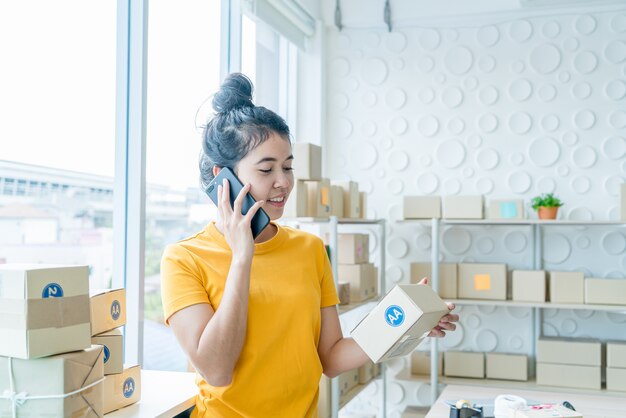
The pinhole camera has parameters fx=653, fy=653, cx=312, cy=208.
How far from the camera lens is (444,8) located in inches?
162

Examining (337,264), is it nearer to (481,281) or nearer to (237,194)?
(481,281)

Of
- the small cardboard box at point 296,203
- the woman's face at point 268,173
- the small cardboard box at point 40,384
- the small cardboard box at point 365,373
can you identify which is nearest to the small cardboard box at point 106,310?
the small cardboard box at point 40,384

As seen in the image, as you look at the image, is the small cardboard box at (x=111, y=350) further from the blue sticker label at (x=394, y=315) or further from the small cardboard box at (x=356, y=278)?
the small cardboard box at (x=356, y=278)

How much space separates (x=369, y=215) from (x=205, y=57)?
5.22ft

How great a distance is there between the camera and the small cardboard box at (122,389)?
1696mm

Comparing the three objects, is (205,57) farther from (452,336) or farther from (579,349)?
(579,349)

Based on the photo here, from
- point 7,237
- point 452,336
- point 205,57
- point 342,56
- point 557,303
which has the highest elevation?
point 342,56

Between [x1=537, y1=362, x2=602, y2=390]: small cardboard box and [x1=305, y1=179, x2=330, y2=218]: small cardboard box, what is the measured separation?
158 centimetres

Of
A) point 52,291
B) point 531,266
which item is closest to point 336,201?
point 531,266

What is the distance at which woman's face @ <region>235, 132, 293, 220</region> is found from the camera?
1549mm

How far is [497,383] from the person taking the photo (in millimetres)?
3686

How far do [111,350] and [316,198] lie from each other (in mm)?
1569

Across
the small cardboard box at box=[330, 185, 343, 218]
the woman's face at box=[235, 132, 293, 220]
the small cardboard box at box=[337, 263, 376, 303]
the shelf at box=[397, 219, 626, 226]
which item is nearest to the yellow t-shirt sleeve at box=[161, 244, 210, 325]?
the woman's face at box=[235, 132, 293, 220]

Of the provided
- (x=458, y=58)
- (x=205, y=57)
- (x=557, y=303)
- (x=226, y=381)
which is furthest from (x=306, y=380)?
(x=458, y=58)
